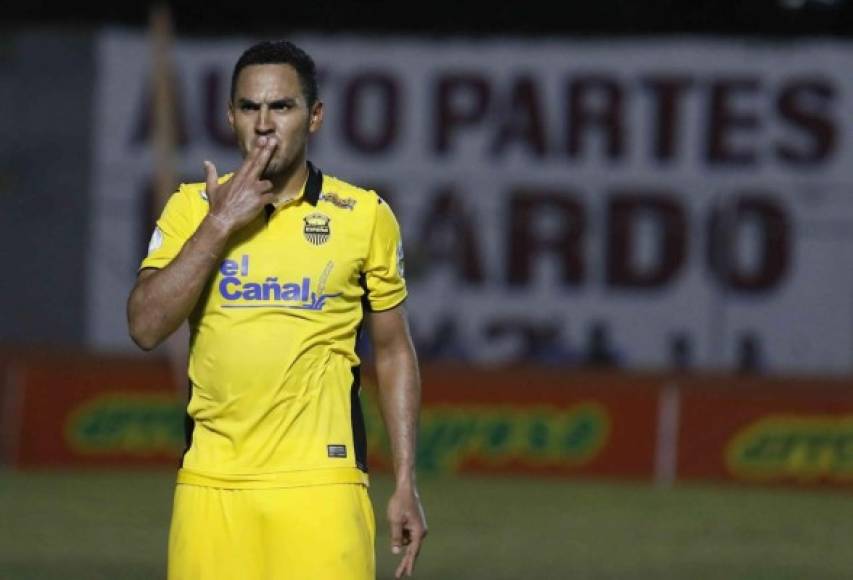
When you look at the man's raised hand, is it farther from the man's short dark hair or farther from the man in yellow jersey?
the man's short dark hair

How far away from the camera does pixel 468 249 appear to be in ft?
73.1

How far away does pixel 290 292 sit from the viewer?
5.24m

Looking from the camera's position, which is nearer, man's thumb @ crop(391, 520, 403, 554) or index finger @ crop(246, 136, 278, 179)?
index finger @ crop(246, 136, 278, 179)

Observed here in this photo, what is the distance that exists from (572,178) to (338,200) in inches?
688

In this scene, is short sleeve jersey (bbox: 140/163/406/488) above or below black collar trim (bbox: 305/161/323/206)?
below

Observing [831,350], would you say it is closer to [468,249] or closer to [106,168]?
[468,249]

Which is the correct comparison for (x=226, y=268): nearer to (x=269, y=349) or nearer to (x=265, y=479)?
(x=269, y=349)

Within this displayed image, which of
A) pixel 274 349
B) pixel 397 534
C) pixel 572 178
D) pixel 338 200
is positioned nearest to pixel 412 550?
pixel 397 534

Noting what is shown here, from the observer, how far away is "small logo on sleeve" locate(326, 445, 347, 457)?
526 centimetres

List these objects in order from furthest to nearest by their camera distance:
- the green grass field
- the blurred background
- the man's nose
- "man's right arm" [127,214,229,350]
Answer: the blurred background → the green grass field → the man's nose → "man's right arm" [127,214,229,350]

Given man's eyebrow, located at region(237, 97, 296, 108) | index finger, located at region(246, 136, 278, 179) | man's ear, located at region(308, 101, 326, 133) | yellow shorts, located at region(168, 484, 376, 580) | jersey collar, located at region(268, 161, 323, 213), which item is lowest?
yellow shorts, located at region(168, 484, 376, 580)

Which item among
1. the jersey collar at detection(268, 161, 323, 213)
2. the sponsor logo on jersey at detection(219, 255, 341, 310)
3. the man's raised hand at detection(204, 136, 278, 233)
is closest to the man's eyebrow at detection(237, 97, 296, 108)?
the man's raised hand at detection(204, 136, 278, 233)

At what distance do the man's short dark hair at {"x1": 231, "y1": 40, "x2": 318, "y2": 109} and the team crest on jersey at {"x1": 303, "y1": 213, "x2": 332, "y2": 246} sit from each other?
10.6 inches

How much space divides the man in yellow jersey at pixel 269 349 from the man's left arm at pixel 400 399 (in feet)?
0.05
